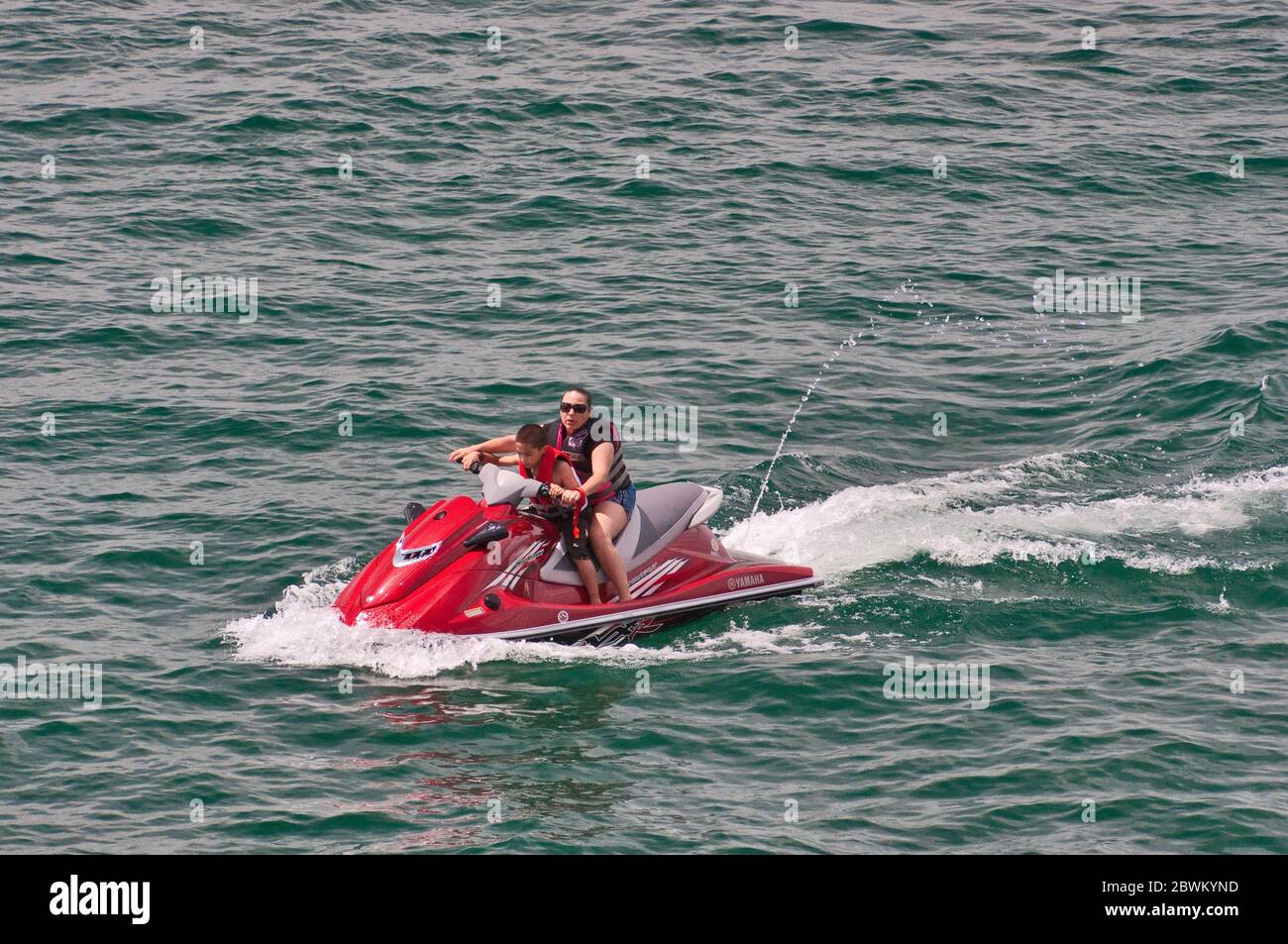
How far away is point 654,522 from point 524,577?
1.67 meters

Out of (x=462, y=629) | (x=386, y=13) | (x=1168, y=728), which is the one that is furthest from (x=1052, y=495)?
(x=386, y=13)

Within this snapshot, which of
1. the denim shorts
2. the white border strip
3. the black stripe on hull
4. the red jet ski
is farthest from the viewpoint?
the denim shorts

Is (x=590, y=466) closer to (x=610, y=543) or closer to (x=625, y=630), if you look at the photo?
(x=610, y=543)

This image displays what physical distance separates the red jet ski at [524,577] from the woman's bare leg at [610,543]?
0.13 m

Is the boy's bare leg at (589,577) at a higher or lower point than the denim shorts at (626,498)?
lower

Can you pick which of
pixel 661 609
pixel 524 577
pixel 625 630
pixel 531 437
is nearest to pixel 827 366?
pixel 661 609

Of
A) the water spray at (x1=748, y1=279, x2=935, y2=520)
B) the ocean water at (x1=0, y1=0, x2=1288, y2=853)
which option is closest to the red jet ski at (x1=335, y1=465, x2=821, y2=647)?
the ocean water at (x1=0, y1=0, x2=1288, y2=853)

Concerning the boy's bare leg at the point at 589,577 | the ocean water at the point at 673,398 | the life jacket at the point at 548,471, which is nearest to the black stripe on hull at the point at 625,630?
the ocean water at the point at 673,398

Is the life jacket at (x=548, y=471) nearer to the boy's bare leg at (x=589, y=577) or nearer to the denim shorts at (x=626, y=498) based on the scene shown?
the boy's bare leg at (x=589, y=577)

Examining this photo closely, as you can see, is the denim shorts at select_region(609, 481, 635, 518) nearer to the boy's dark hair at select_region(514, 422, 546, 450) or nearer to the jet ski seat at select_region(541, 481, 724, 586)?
the jet ski seat at select_region(541, 481, 724, 586)

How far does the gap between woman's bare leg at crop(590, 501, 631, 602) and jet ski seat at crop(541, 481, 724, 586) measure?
145 mm

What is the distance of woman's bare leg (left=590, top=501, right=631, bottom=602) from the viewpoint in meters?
15.2

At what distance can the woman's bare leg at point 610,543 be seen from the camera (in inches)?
599

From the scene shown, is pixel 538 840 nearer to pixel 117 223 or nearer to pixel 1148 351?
pixel 1148 351
